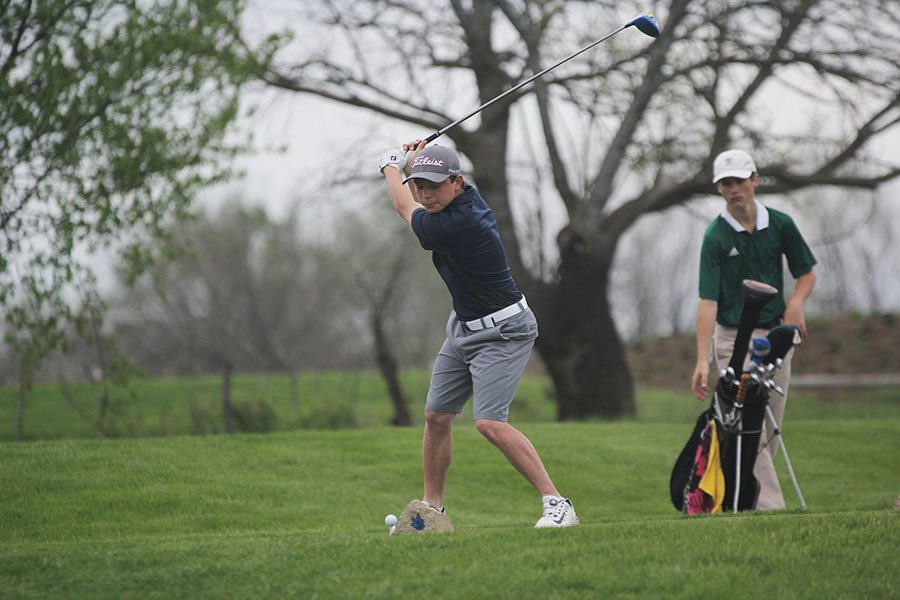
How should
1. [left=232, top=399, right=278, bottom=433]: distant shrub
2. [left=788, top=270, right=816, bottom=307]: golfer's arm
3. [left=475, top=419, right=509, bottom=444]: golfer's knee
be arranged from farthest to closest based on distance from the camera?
[left=232, top=399, right=278, bottom=433]: distant shrub, [left=788, top=270, right=816, bottom=307]: golfer's arm, [left=475, top=419, right=509, bottom=444]: golfer's knee

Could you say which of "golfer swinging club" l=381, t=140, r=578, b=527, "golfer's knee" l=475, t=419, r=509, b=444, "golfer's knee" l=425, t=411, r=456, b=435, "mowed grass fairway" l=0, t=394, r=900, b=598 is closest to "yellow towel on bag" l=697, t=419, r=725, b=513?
"mowed grass fairway" l=0, t=394, r=900, b=598

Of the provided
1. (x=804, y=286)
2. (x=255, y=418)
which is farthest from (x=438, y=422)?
(x=255, y=418)

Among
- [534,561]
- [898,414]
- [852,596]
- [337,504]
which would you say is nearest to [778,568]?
[852,596]

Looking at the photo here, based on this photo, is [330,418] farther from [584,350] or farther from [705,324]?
[705,324]

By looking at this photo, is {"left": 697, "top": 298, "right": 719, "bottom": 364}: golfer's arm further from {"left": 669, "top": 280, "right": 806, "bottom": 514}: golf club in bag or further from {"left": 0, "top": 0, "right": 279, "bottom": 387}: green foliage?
{"left": 0, "top": 0, "right": 279, "bottom": 387}: green foliage

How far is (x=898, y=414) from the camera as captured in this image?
19484 millimetres

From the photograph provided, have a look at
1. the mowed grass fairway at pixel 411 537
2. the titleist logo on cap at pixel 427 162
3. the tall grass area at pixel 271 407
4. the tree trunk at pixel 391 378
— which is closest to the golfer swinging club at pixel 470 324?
the titleist logo on cap at pixel 427 162

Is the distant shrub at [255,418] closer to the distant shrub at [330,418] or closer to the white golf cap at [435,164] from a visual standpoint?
the distant shrub at [330,418]

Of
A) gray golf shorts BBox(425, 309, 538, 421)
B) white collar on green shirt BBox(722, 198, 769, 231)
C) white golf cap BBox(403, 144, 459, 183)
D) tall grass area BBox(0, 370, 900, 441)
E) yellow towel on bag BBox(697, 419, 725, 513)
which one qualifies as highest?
white golf cap BBox(403, 144, 459, 183)

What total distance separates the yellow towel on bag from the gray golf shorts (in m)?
1.75

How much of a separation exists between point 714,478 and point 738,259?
1.44 metres

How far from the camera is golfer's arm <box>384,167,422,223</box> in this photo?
6.35 meters

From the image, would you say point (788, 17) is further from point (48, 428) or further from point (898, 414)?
point (48, 428)

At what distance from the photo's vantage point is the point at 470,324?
249 inches
